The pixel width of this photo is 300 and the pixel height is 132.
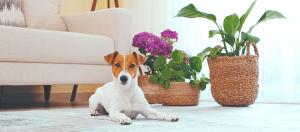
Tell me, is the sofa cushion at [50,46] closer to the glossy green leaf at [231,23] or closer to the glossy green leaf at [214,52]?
the glossy green leaf at [214,52]

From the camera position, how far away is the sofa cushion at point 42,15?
2.50m

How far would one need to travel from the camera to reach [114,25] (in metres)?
2.26

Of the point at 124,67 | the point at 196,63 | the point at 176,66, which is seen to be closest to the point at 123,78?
the point at 124,67

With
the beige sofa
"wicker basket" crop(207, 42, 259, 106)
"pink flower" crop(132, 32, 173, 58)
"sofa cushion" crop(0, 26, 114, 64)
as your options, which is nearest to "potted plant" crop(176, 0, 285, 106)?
"wicker basket" crop(207, 42, 259, 106)

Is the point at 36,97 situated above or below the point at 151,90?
below

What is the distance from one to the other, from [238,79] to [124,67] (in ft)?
3.52

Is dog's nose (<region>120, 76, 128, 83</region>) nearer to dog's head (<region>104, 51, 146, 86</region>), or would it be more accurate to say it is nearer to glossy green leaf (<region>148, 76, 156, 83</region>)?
dog's head (<region>104, 51, 146, 86</region>)

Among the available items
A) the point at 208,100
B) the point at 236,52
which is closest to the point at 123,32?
the point at 236,52

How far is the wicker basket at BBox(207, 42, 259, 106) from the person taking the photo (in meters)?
2.03

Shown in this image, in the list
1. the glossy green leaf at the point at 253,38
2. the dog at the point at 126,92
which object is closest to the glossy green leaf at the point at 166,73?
the glossy green leaf at the point at 253,38

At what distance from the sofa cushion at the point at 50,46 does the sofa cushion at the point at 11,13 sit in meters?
0.57

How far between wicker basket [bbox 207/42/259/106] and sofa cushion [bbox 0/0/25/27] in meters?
1.52

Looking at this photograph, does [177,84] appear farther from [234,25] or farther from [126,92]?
[126,92]

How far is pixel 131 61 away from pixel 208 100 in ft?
5.57
